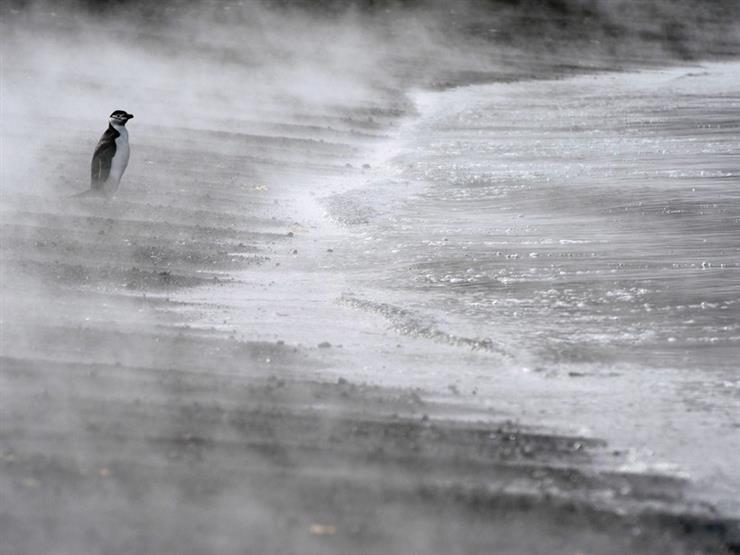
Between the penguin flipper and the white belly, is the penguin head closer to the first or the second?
the white belly

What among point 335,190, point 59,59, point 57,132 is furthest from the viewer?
point 59,59

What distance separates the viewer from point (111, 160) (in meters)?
10.8

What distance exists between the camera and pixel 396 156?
1334 cm

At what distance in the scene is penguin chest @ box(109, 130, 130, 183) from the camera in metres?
10.6

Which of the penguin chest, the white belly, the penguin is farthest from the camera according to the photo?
the penguin chest

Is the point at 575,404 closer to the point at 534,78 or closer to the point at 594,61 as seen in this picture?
the point at 534,78

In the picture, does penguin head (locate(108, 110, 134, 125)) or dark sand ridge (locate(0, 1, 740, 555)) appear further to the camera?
penguin head (locate(108, 110, 134, 125))

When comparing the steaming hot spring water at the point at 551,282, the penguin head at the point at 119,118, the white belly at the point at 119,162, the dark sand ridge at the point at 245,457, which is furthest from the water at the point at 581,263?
the penguin head at the point at 119,118

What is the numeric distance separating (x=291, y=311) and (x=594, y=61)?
13.6 m

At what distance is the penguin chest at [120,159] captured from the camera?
10.6 m

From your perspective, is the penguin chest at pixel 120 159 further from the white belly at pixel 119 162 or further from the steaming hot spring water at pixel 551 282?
the steaming hot spring water at pixel 551 282

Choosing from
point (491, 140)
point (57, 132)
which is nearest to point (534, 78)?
point (491, 140)

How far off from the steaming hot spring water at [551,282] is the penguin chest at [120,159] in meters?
1.47

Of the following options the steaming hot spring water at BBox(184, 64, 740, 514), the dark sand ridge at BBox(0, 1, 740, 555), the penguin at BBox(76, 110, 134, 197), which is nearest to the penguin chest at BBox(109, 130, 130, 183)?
the penguin at BBox(76, 110, 134, 197)
